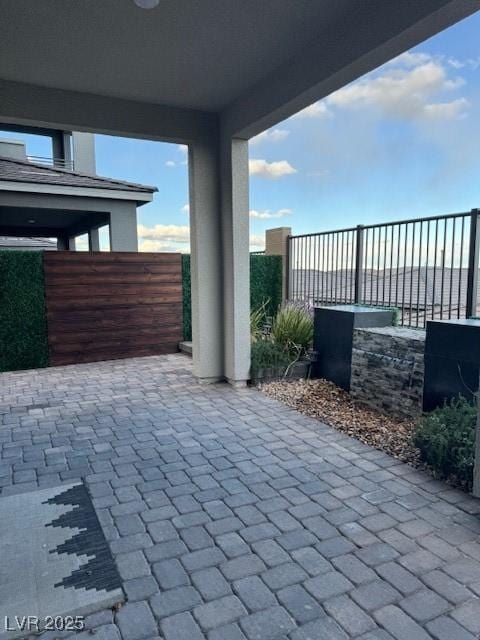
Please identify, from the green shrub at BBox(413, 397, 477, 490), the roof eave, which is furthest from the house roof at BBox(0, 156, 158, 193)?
the green shrub at BBox(413, 397, 477, 490)

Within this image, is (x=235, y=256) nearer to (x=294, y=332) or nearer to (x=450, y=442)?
(x=294, y=332)

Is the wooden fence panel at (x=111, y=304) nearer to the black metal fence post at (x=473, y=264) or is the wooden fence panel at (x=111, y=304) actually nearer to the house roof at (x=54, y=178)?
the house roof at (x=54, y=178)

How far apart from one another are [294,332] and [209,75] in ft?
10.5

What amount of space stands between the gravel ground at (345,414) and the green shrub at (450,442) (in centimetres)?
21

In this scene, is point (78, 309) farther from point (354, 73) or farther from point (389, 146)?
point (389, 146)

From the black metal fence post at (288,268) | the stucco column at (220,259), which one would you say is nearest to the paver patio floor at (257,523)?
the stucco column at (220,259)

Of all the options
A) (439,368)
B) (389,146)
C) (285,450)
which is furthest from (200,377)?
(389,146)

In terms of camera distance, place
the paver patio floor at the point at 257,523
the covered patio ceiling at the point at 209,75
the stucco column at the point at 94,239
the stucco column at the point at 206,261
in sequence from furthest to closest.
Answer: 1. the stucco column at the point at 94,239
2. the stucco column at the point at 206,261
3. the covered patio ceiling at the point at 209,75
4. the paver patio floor at the point at 257,523

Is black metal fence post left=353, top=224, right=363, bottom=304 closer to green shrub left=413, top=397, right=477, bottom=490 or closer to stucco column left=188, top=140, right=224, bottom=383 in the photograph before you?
stucco column left=188, top=140, right=224, bottom=383

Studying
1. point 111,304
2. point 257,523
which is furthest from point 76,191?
point 257,523

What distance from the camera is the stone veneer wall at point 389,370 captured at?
404 cm

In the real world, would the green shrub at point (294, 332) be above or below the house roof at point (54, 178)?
below

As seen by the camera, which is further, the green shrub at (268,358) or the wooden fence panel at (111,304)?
the wooden fence panel at (111,304)

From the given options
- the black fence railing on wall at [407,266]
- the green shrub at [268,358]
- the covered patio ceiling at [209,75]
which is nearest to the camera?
the covered patio ceiling at [209,75]
